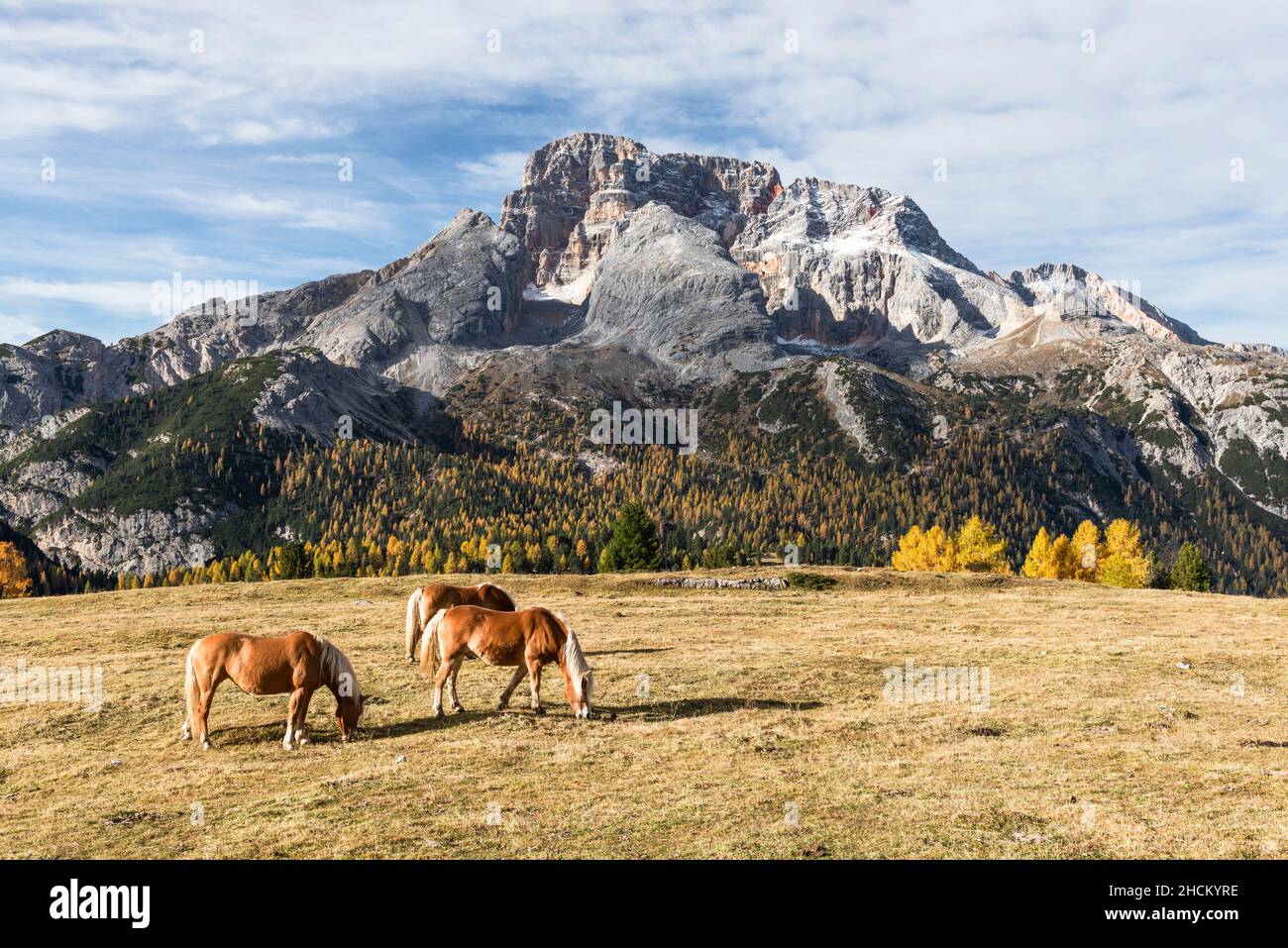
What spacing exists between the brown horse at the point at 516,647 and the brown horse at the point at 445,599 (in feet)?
22.5

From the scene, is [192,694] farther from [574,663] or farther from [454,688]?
[574,663]

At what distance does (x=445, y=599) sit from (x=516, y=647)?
845 cm

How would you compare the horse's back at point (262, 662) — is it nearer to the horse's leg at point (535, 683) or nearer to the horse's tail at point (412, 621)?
the horse's leg at point (535, 683)

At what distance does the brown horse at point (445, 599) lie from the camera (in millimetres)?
32719

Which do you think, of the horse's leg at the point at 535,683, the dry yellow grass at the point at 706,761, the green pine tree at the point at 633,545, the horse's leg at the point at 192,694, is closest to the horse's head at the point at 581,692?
the dry yellow grass at the point at 706,761

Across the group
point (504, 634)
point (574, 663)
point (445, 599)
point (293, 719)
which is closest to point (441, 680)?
point (504, 634)

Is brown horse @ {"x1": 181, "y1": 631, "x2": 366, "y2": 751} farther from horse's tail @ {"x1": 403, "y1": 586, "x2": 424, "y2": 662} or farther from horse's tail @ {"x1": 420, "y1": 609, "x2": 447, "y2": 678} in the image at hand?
horse's tail @ {"x1": 403, "y1": 586, "x2": 424, "y2": 662}

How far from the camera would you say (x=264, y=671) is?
877 inches

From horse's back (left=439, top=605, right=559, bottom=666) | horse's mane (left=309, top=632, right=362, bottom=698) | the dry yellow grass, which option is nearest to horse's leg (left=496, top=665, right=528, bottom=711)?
horse's back (left=439, top=605, right=559, bottom=666)

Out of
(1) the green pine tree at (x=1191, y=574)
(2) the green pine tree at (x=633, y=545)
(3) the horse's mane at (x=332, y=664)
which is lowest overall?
(1) the green pine tree at (x=1191, y=574)

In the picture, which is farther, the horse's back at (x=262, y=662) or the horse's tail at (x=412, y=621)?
the horse's tail at (x=412, y=621)
